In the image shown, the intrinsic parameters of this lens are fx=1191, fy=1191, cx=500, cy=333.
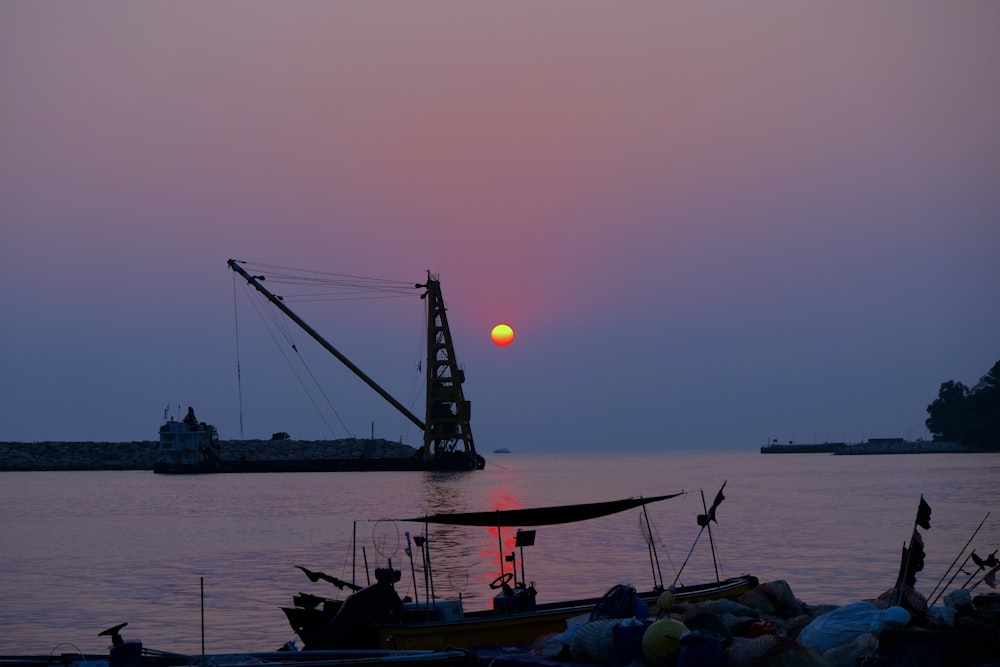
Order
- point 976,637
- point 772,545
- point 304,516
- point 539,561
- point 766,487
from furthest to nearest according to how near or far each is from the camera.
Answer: point 766,487 → point 304,516 → point 772,545 → point 539,561 → point 976,637

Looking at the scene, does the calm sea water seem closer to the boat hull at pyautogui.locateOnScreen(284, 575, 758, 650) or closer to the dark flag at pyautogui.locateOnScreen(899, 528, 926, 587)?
the boat hull at pyautogui.locateOnScreen(284, 575, 758, 650)

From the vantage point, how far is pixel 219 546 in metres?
51.6

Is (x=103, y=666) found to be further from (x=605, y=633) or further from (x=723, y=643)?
(x=723, y=643)

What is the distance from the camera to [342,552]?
47594mm

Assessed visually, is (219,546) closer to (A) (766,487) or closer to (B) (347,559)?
(B) (347,559)

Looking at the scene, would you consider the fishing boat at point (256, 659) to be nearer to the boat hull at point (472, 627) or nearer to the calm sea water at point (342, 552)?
the boat hull at point (472, 627)

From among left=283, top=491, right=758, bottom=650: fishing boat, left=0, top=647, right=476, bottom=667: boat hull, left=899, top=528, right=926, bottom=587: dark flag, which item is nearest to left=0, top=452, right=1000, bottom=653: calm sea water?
left=283, top=491, right=758, bottom=650: fishing boat

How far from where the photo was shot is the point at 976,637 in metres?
14.8

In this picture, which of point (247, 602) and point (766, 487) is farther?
point (766, 487)

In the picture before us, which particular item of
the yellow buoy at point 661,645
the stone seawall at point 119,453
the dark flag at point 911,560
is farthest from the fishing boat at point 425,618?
the stone seawall at point 119,453

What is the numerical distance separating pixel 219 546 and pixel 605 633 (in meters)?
37.8

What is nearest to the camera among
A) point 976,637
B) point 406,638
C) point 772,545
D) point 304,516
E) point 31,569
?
point 976,637

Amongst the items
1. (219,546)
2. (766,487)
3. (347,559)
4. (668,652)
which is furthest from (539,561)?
(766,487)

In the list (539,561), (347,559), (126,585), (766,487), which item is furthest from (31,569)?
(766,487)
